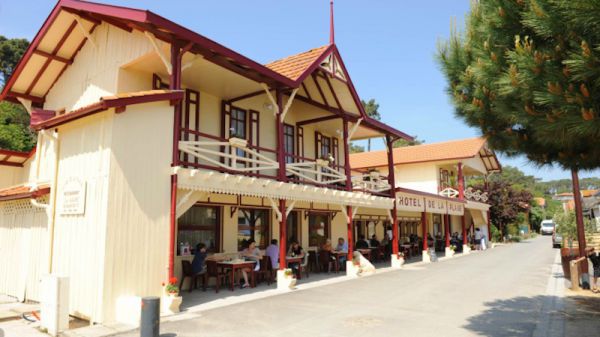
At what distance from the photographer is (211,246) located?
12039 mm

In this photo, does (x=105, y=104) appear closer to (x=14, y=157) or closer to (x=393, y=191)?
(x=14, y=157)

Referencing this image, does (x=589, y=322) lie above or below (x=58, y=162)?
below

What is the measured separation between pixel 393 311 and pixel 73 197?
672cm

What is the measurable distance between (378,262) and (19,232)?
14.2m

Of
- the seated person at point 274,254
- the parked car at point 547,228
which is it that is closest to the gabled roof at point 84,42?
the seated person at point 274,254

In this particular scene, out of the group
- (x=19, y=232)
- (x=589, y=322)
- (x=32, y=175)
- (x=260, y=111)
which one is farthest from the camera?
(x=260, y=111)

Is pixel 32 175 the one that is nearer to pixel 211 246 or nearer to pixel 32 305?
pixel 32 305

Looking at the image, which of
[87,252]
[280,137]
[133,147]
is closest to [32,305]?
[87,252]

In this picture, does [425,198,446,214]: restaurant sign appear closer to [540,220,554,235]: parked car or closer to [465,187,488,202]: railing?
[465,187,488,202]: railing

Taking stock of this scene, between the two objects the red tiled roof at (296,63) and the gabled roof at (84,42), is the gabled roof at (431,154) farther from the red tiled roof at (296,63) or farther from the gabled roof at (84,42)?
the red tiled roof at (296,63)

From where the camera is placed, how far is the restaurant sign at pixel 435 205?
21384mm

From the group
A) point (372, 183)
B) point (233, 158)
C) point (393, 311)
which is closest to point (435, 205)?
point (372, 183)

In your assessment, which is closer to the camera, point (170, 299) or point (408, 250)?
point (170, 299)

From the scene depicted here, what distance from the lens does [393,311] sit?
837 cm
